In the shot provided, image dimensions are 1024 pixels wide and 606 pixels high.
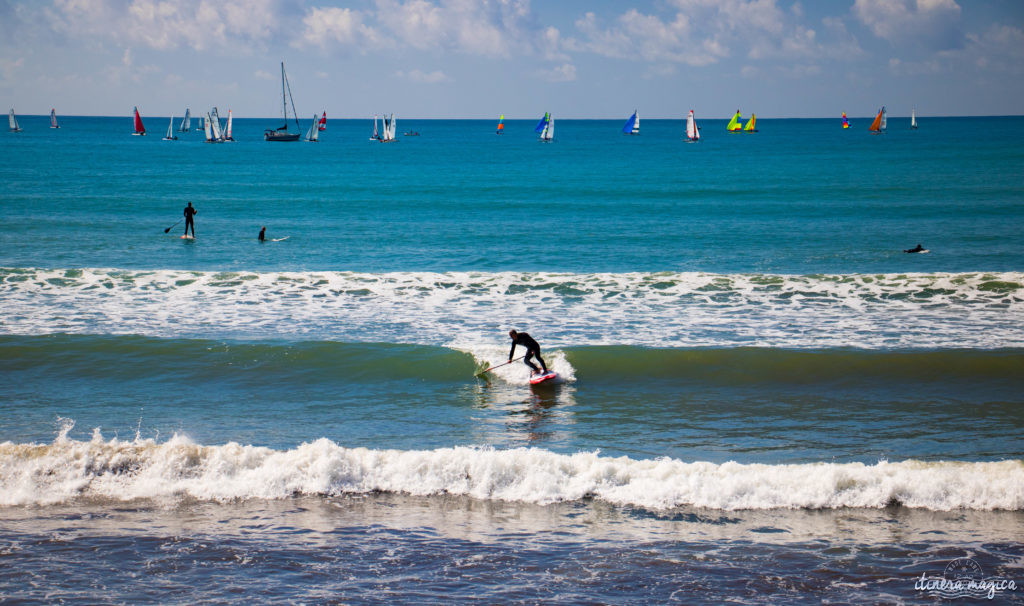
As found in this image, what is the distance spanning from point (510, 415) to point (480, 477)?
3.42m

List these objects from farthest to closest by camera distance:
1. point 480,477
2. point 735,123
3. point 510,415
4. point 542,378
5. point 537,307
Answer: point 735,123, point 537,307, point 542,378, point 510,415, point 480,477

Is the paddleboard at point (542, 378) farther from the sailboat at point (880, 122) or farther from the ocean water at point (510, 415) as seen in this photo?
the sailboat at point (880, 122)

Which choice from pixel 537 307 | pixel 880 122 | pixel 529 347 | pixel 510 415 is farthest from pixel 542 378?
pixel 880 122

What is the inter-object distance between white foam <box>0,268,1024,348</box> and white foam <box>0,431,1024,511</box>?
7.49 m

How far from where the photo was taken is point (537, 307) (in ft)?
76.4

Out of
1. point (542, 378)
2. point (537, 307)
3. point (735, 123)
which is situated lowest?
point (542, 378)

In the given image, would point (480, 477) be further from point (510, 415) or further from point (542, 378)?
point (542, 378)

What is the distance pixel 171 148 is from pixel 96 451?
347ft

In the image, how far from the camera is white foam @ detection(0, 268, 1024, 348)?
20016 mm

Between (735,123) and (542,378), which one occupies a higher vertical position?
(735,123)

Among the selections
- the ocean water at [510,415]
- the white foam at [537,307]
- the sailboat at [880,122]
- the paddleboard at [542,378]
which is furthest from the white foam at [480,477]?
the sailboat at [880,122]

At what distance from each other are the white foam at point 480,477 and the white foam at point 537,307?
7.49 metres

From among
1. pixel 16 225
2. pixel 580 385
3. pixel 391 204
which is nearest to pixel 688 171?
pixel 391 204

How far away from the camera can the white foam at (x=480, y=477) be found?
10.7m
